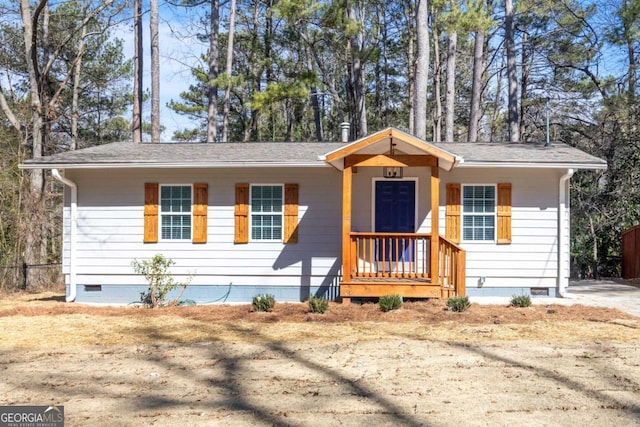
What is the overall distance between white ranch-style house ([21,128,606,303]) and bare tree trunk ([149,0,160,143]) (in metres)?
7.15

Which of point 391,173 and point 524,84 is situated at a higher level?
point 524,84

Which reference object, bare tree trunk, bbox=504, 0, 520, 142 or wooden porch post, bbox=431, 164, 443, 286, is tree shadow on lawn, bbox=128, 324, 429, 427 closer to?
wooden porch post, bbox=431, 164, 443, 286

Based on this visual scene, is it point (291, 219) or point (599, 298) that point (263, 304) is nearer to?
point (291, 219)

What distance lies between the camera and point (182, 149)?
38.2ft

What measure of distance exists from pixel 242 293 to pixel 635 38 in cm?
1469

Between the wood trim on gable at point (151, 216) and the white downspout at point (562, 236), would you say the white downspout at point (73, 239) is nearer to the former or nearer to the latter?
the wood trim on gable at point (151, 216)

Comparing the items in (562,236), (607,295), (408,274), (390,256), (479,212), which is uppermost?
(479,212)

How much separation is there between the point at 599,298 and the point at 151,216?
9061 millimetres

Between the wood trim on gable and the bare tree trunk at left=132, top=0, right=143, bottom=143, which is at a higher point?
the bare tree trunk at left=132, top=0, right=143, bottom=143

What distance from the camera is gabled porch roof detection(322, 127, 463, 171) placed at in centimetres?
916

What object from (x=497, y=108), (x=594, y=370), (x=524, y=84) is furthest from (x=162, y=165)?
(x=497, y=108)

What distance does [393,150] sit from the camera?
959 centimetres

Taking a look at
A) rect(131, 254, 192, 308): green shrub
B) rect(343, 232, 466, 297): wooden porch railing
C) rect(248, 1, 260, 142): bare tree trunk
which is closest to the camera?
A: rect(343, 232, 466, 297): wooden porch railing

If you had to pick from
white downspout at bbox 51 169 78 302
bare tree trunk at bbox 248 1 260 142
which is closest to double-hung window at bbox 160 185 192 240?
white downspout at bbox 51 169 78 302
